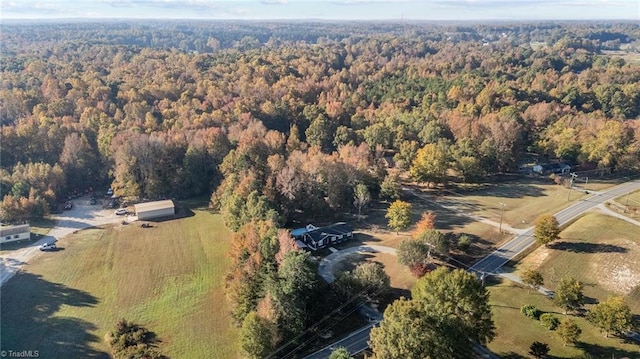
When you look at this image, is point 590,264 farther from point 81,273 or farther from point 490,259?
point 81,273

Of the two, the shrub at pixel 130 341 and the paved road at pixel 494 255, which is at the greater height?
the paved road at pixel 494 255

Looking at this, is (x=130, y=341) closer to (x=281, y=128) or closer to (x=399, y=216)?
(x=399, y=216)

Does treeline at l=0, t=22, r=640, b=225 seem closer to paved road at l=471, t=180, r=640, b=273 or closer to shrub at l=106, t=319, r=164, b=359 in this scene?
paved road at l=471, t=180, r=640, b=273

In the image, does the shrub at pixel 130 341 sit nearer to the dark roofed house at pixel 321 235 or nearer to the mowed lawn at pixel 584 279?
the dark roofed house at pixel 321 235

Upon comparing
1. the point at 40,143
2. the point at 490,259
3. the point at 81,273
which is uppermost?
the point at 40,143

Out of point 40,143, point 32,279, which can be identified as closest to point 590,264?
point 32,279

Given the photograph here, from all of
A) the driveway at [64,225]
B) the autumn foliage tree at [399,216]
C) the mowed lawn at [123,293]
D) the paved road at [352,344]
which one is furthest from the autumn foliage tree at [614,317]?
the driveway at [64,225]
